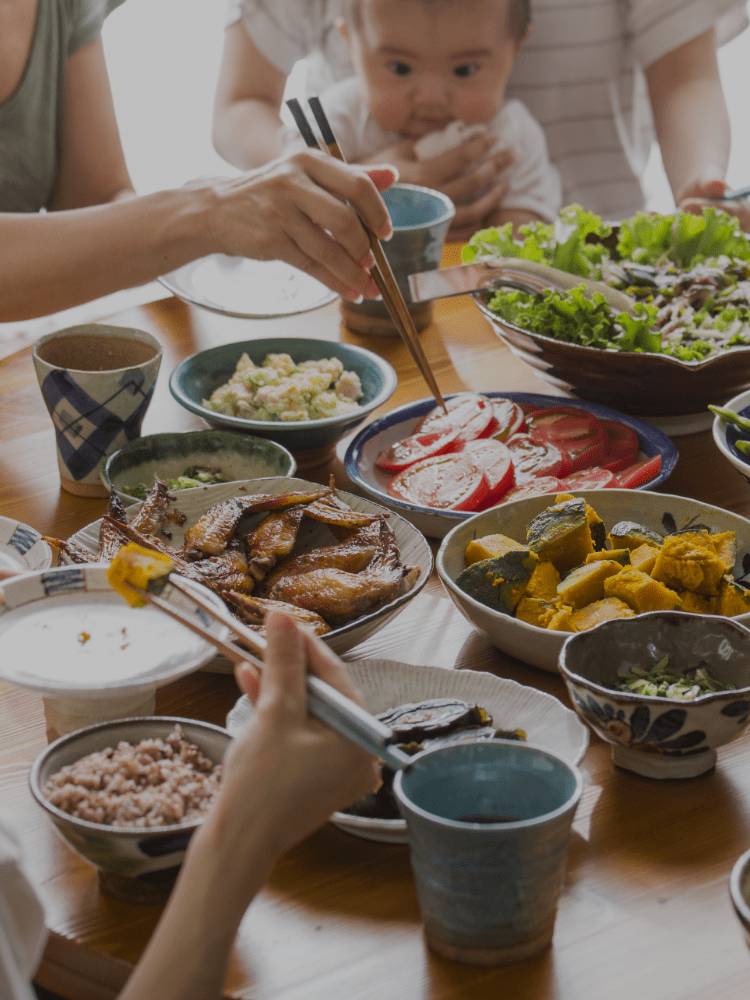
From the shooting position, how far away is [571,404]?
1.86 meters

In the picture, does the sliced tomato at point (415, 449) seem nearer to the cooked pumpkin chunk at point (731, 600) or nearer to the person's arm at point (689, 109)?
the cooked pumpkin chunk at point (731, 600)

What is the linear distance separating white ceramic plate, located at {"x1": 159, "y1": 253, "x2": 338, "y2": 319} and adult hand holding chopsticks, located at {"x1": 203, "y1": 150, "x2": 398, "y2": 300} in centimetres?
31

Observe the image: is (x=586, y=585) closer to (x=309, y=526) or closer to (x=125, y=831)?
(x=309, y=526)

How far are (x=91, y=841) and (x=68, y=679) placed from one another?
181 mm

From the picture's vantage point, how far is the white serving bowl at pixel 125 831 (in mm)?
858

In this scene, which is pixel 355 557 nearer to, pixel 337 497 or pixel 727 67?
pixel 337 497

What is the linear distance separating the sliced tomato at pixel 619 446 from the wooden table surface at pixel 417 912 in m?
0.55

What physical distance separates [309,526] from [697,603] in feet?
1.83

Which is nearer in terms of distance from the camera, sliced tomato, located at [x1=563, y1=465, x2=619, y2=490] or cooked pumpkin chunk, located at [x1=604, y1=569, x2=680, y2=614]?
cooked pumpkin chunk, located at [x1=604, y1=569, x2=680, y2=614]

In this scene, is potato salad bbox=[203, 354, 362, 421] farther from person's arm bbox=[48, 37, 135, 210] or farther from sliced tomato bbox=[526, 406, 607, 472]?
person's arm bbox=[48, 37, 135, 210]

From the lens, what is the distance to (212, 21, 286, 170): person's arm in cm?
332

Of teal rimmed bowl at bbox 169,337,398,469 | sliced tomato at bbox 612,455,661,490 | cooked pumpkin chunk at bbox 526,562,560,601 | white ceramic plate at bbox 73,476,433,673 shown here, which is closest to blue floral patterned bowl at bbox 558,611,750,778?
cooked pumpkin chunk at bbox 526,562,560,601

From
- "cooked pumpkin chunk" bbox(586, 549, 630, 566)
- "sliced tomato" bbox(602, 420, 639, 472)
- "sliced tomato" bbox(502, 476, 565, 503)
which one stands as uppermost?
"cooked pumpkin chunk" bbox(586, 549, 630, 566)

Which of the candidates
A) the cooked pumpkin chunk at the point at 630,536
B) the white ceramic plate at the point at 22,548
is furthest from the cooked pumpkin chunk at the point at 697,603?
the white ceramic plate at the point at 22,548
